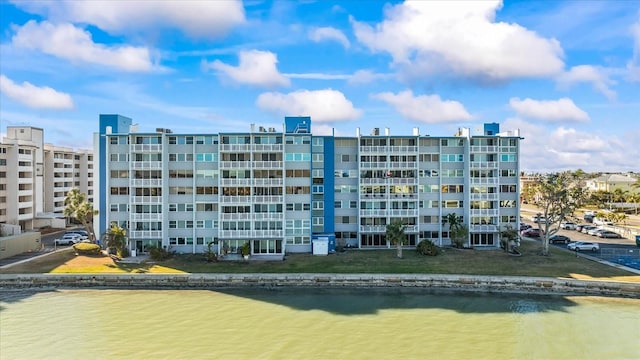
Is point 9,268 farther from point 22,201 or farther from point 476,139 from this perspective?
point 476,139

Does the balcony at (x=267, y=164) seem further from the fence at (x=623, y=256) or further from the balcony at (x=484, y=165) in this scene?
the fence at (x=623, y=256)

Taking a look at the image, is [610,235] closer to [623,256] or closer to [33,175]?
[623,256]

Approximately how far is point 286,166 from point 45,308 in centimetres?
3094

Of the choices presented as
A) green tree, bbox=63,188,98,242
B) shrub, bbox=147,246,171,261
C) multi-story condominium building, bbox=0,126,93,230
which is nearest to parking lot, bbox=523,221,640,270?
shrub, bbox=147,246,171,261

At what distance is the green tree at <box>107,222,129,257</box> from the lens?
5334 centimetres

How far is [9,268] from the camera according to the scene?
49.6 m

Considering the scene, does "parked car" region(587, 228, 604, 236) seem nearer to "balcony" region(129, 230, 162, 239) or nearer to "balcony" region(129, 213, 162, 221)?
"balcony" region(129, 230, 162, 239)

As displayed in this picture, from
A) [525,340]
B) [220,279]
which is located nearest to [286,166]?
[220,279]

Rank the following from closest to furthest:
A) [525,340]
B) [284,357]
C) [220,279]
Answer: [284,357]
[525,340]
[220,279]

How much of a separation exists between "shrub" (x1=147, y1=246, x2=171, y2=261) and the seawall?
6096 millimetres

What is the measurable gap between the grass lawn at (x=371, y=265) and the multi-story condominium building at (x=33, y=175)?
28502mm

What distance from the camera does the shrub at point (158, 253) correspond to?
5334 centimetres

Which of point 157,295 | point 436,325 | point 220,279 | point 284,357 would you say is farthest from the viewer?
point 220,279

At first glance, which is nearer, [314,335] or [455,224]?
[314,335]
